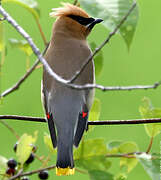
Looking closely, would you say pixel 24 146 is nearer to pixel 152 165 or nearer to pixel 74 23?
pixel 152 165

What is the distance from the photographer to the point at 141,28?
7488 mm

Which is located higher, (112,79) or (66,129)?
(66,129)

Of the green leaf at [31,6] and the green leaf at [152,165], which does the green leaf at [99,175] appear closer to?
the green leaf at [152,165]

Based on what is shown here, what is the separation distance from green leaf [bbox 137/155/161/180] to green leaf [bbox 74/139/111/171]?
135 mm

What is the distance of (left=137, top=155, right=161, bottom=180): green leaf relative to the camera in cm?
167

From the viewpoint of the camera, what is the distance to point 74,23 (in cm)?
269

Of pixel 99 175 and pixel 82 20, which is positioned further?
pixel 82 20

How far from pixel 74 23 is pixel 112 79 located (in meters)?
3.82

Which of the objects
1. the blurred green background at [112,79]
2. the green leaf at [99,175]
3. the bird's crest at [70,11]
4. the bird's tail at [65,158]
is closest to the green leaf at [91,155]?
the green leaf at [99,175]

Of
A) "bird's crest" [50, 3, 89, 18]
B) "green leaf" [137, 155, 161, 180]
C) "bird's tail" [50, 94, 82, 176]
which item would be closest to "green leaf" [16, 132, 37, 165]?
"bird's tail" [50, 94, 82, 176]

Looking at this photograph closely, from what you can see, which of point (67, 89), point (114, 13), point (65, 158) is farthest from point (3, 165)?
point (114, 13)

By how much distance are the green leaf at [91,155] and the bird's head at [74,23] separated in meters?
0.90

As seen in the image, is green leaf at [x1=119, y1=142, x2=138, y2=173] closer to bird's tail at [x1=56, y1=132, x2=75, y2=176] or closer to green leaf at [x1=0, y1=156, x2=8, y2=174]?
bird's tail at [x1=56, y1=132, x2=75, y2=176]

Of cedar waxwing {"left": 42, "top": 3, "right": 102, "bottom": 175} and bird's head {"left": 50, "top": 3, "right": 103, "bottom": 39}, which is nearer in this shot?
cedar waxwing {"left": 42, "top": 3, "right": 102, "bottom": 175}
